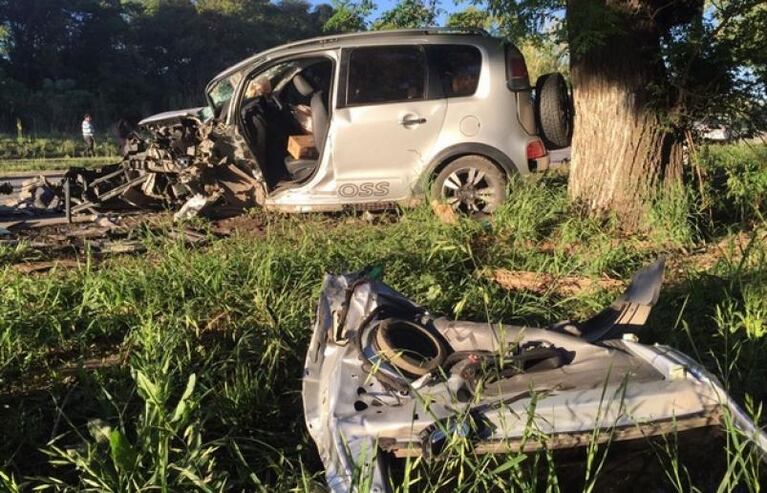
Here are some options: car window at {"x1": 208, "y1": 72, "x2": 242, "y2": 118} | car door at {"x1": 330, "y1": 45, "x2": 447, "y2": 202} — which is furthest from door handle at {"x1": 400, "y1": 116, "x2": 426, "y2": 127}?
car window at {"x1": 208, "y1": 72, "x2": 242, "y2": 118}

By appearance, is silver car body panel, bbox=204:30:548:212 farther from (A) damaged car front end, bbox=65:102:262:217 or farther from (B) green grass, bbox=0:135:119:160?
(B) green grass, bbox=0:135:119:160

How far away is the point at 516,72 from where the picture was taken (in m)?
6.00

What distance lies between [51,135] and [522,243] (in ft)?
71.3

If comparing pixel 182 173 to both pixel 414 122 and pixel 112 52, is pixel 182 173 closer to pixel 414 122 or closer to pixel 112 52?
pixel 414 122

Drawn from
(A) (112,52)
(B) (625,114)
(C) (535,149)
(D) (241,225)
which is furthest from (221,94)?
(A) (112,52)

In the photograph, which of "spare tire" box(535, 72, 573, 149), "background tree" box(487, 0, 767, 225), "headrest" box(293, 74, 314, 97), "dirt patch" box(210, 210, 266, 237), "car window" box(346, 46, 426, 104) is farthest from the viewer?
"headrest" box(293, 74, 314, 97)

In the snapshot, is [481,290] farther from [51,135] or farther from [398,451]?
[51,135]

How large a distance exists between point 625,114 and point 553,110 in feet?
2.18

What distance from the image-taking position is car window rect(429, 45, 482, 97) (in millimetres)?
6047

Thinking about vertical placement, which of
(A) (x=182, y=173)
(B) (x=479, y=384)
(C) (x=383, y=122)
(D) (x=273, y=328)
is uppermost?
(C) (x=383, y=122)

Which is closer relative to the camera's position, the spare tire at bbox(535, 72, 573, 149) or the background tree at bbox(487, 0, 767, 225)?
the background tree at bbox(487, 0, 767, 225)

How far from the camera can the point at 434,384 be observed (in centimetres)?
222

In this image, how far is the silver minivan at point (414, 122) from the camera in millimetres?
5977

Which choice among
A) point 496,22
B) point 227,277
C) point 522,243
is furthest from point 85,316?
point 496,22
